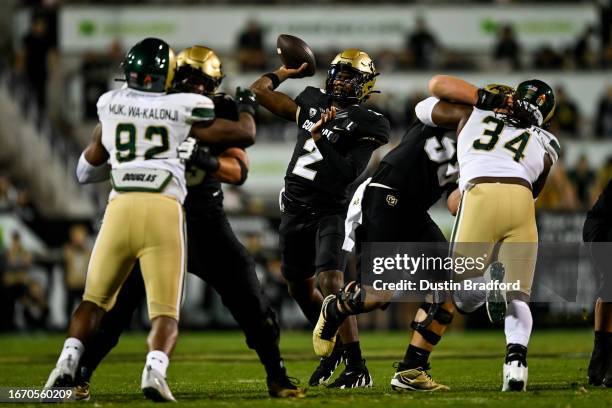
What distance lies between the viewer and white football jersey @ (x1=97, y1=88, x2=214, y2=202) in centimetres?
636

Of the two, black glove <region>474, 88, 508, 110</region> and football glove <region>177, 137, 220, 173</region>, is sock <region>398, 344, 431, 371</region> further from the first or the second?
football glove <region>177, 137, 220, 173</region>

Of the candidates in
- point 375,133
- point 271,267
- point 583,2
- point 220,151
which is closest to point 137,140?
point 220,151

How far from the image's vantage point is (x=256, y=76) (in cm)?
2002

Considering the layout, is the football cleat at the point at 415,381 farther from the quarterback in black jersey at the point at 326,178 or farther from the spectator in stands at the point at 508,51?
the spectator in stands at the point at 508,51

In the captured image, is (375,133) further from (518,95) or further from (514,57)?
(514,57)

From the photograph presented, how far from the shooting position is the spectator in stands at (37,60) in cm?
2069

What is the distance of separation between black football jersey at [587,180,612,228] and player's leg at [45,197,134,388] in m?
3.57

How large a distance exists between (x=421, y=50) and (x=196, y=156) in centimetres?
1445

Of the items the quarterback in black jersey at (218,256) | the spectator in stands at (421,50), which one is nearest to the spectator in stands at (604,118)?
the spectator in stands at (421,50)

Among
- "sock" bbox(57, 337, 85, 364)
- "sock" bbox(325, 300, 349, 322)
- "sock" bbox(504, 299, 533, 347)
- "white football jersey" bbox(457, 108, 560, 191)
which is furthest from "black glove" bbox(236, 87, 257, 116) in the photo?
"sock" bbox(504, 299, 533, 347)

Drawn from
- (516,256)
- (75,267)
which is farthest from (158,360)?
(75,267)

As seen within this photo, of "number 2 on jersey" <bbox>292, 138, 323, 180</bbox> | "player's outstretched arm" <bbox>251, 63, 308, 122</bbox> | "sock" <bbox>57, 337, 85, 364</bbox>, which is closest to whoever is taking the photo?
"sock" <bbox>57, 337, 85, 364</bbox>

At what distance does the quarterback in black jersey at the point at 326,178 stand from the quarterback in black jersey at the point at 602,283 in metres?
1.58

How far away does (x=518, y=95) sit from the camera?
7.49 meters
